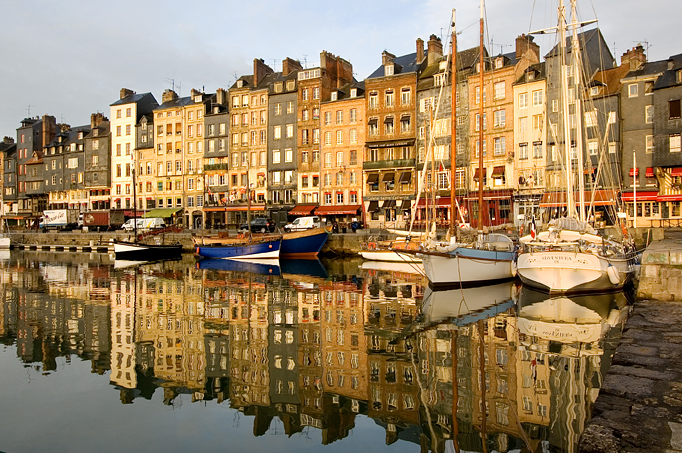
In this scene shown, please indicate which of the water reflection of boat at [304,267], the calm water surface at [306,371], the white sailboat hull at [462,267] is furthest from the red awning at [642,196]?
the calm water surface at [306,371]

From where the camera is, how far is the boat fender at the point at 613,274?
20.2 metres

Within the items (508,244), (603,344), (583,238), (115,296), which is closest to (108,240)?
(115,296)

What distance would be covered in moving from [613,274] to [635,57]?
3033cm

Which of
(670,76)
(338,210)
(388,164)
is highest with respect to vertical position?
(670,76)

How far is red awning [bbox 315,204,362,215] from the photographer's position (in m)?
54.3

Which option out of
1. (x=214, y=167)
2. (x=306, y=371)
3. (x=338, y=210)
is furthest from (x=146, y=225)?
(x=306, y=371)

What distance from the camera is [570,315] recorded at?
1634 centimetres

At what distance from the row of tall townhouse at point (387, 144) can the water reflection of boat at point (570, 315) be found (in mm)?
6206

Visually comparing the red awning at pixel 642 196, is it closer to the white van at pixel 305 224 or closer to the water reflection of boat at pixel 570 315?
the water reflection of boat at pixel 570 315

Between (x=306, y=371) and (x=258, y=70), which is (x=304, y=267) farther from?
(x=258, y=70)

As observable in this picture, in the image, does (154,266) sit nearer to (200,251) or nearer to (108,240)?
(200,251)

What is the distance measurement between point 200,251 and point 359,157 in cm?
2042

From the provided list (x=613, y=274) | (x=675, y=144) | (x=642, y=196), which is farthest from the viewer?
(x=642, y=196)

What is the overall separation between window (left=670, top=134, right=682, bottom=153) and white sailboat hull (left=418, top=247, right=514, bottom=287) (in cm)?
2395
